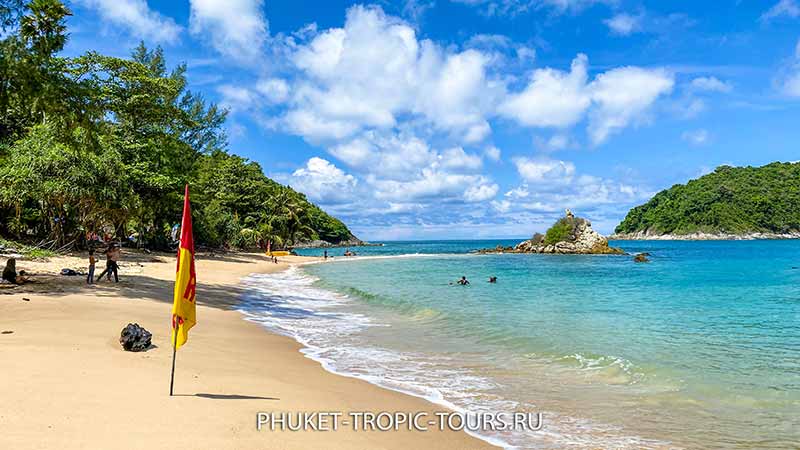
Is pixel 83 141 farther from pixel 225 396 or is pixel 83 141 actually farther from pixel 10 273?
pixel 225 396

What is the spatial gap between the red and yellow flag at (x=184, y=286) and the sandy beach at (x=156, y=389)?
2.95ft

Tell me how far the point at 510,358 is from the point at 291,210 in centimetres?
6442

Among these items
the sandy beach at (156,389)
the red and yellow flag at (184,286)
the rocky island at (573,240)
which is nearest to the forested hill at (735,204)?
the rocky island at (573,240)

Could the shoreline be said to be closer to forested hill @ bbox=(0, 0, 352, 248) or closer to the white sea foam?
the white sea foam

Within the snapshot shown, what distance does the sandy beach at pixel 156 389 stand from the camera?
4812 millimetres

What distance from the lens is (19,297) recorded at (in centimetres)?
1248

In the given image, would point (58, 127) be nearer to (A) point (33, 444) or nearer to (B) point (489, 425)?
(A) point (33, 444)

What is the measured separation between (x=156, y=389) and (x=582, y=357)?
9.10 meters

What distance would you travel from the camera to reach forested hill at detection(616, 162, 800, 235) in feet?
513

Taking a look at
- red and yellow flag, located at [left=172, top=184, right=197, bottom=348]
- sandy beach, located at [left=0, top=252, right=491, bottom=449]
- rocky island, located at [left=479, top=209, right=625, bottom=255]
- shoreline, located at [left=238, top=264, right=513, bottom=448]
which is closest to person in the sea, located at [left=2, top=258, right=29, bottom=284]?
sandy beach, located at [left=0, top=252, right=491, bottom=449]

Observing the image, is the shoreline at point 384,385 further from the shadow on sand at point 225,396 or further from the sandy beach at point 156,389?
the shadow on sand at point 225,396

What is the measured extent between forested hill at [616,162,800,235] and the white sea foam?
176757mm

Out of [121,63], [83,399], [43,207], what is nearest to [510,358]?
[83,399]

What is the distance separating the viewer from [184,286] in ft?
19.2
